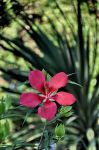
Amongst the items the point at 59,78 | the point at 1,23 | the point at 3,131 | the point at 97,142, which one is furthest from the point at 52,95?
the point at 97,142

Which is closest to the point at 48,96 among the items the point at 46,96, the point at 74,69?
the point at 46,96

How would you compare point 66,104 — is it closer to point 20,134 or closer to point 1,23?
point 1,23

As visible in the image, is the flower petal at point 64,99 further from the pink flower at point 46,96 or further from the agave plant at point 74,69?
the agave plant at point 74,69

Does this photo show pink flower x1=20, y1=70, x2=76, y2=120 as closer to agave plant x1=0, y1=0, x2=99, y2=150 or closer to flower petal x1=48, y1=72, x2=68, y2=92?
flower petal x1=48, y1=72, x2=68, y2=92

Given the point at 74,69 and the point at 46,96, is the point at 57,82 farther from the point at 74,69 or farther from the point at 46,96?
the point at 74,69

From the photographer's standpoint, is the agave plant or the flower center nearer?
the flower center

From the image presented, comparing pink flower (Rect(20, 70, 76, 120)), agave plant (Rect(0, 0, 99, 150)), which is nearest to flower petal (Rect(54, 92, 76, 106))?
pink flower (Rect(20, 70, 76, 120))

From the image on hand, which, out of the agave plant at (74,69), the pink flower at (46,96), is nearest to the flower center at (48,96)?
the pink flower at (46,96)
